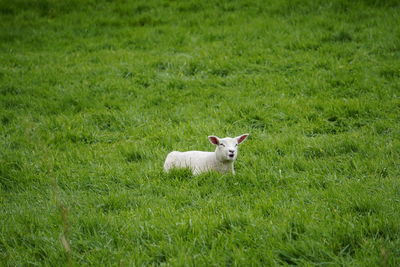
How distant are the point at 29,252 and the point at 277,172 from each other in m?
3.27

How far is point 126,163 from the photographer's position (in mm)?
6438

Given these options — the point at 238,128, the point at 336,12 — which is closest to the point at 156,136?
the point at 238,128

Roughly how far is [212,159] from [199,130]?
161 cm

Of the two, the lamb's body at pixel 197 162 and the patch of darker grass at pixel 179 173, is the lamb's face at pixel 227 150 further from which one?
the patch of darker grass at pixel 179 173

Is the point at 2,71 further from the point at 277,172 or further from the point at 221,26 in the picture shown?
the point at 277,172

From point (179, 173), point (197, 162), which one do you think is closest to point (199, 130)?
point (197, 162)

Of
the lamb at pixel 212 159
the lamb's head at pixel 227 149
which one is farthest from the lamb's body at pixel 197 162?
the lamb's head at pixel 227 149

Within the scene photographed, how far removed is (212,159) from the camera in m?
5.91

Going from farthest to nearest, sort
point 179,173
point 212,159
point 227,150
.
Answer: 1. point 212,159
2. point 179,173
3. point 227,150

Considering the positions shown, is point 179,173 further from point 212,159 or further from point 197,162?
point 212,159

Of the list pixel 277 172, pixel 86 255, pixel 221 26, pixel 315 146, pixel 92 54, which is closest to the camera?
pixel 86 255

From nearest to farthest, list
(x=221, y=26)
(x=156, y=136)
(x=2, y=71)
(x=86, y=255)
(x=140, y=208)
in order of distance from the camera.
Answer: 1. (x=86, y=255)
2. (x=140, y=208)
3. (x=156, y=136)
4. (x=2, y=71)
5. (x=221, y=26)

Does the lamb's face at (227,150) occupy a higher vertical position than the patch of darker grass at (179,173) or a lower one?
higher

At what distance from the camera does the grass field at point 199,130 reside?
394cm
